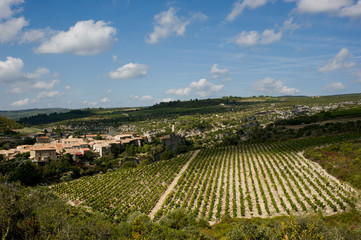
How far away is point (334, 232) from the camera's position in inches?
604

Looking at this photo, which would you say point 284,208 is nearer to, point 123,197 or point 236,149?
point 123,197

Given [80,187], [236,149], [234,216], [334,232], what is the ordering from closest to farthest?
1. [334,232]
2. [234,216]
3. [80,187]
4. [236,149]

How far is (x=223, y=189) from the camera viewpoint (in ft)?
115

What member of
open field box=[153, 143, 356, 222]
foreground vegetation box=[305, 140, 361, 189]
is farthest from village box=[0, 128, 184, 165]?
foreground vegetation box=[305, 140, 361, 189]

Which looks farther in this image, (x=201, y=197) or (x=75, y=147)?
(x=75, y=147)

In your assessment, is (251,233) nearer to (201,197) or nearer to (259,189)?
(201,197)

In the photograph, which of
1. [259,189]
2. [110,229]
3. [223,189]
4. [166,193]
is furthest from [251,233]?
[166,193]

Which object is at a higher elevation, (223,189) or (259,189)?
(259,189)

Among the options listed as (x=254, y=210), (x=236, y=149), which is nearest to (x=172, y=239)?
(x=254, y=210)

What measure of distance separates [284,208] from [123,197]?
20.9 m

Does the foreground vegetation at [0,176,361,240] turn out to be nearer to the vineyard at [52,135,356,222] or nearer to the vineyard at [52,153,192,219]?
the vineyard at [52,135,356,222]

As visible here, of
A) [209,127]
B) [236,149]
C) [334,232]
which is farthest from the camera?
[209,127]

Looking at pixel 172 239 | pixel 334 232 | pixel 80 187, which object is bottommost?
pixel 80 187

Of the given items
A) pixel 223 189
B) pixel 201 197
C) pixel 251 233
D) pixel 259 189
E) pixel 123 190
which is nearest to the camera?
pixel 251 233
